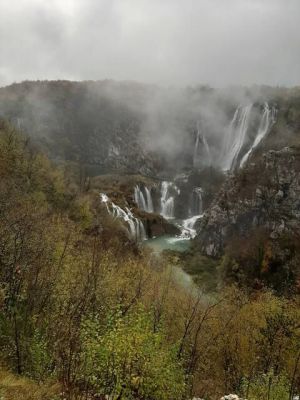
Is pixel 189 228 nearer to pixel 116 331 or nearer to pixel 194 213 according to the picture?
pixel 194 213

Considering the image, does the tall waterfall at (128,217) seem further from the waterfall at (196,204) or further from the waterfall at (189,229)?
the waterfall at (196,204)

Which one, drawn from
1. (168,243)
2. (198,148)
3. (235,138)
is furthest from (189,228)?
(198,148)

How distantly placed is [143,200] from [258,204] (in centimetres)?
4474

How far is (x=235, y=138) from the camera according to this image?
143500mm

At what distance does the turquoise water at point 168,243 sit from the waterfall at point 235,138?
5302 centimetres

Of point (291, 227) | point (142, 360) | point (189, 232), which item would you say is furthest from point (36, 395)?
point (189, 232)

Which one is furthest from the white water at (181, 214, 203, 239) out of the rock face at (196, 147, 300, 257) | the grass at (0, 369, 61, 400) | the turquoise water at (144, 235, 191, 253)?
the grass at (0, 369, 61, 400)

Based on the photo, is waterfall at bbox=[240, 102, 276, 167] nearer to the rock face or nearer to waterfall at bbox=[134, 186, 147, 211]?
waterfall at bbox=[134, 186, 147, 211]

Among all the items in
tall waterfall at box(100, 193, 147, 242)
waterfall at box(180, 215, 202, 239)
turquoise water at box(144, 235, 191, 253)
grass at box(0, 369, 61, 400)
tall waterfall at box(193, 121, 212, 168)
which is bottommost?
turquoise water at box(144, 235, 191, 253)

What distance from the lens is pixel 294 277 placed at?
192ft

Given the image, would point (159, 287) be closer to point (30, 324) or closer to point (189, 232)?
point (30, 324)

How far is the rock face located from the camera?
69.8 metres

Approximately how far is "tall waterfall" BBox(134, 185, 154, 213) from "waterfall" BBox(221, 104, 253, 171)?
33.8m

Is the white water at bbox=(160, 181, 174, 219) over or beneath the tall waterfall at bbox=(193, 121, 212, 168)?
beneath
